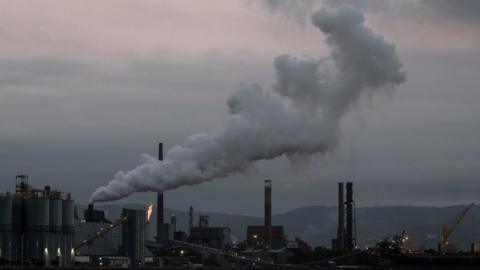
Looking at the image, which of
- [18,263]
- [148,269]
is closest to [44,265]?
[18,263]

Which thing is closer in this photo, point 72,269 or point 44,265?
point 72,269

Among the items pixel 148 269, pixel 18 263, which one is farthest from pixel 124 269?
pixel 18 263

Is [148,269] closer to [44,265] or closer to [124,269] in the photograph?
[124,269]

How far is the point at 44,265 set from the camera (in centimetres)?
19838

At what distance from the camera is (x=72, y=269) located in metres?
186

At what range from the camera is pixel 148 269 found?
198 meters

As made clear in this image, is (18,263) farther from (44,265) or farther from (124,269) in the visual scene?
(124,269)

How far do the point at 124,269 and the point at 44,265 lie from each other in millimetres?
14552

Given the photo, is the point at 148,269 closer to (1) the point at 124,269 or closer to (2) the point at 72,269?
(1) the point at 124,269

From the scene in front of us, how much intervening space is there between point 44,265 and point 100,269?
1478 cm

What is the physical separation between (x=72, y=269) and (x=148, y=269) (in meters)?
16.9

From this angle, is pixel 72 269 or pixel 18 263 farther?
pixel 18 263

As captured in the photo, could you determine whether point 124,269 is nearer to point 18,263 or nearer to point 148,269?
point 148,269

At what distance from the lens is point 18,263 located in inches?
7800
